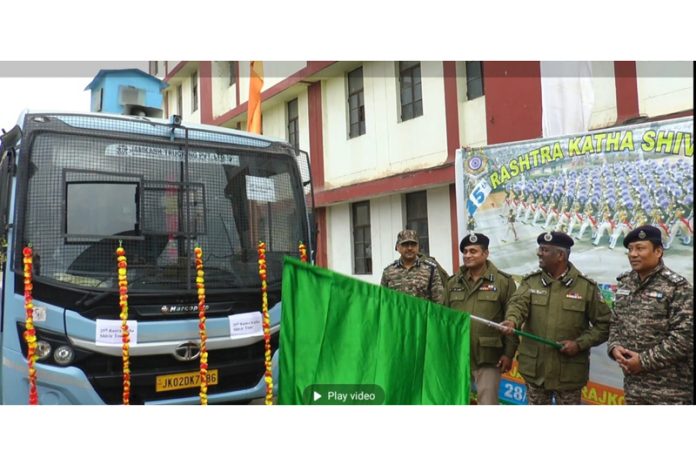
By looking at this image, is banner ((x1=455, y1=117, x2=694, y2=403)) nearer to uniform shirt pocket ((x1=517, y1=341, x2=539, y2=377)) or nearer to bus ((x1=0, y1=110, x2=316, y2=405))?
uniform shirt pocket ((x1=517, y1=341, x2=539, y2=377))

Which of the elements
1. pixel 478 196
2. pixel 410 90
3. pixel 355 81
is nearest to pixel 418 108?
pixel 410 90

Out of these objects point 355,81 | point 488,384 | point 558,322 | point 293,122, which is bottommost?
point 488,384

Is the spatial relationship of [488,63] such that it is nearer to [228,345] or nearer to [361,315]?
[361,315]

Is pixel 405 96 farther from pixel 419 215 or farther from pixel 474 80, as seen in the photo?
pixel 419 215

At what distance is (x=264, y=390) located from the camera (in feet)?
12.0

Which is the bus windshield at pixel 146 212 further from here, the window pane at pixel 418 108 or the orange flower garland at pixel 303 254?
the window pane at pixel 418 108

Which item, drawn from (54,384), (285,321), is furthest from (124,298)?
(285,321)

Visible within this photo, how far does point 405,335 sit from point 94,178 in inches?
81.9

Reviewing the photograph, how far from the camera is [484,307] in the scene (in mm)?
3701

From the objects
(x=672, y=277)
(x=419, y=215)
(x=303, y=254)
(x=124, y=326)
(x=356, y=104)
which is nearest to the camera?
(x=672, y=277)

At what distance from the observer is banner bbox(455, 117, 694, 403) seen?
3.18 m

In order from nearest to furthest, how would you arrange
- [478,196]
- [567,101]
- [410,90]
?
[478,196]
[567,101]
[410,90]

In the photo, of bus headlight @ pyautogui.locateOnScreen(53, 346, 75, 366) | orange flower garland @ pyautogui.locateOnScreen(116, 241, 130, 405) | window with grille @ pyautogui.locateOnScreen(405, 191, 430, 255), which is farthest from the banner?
bus headlight @ pyautogui.locateOnScreen(53, 346, 75, 366)

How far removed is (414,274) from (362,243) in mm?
1595
